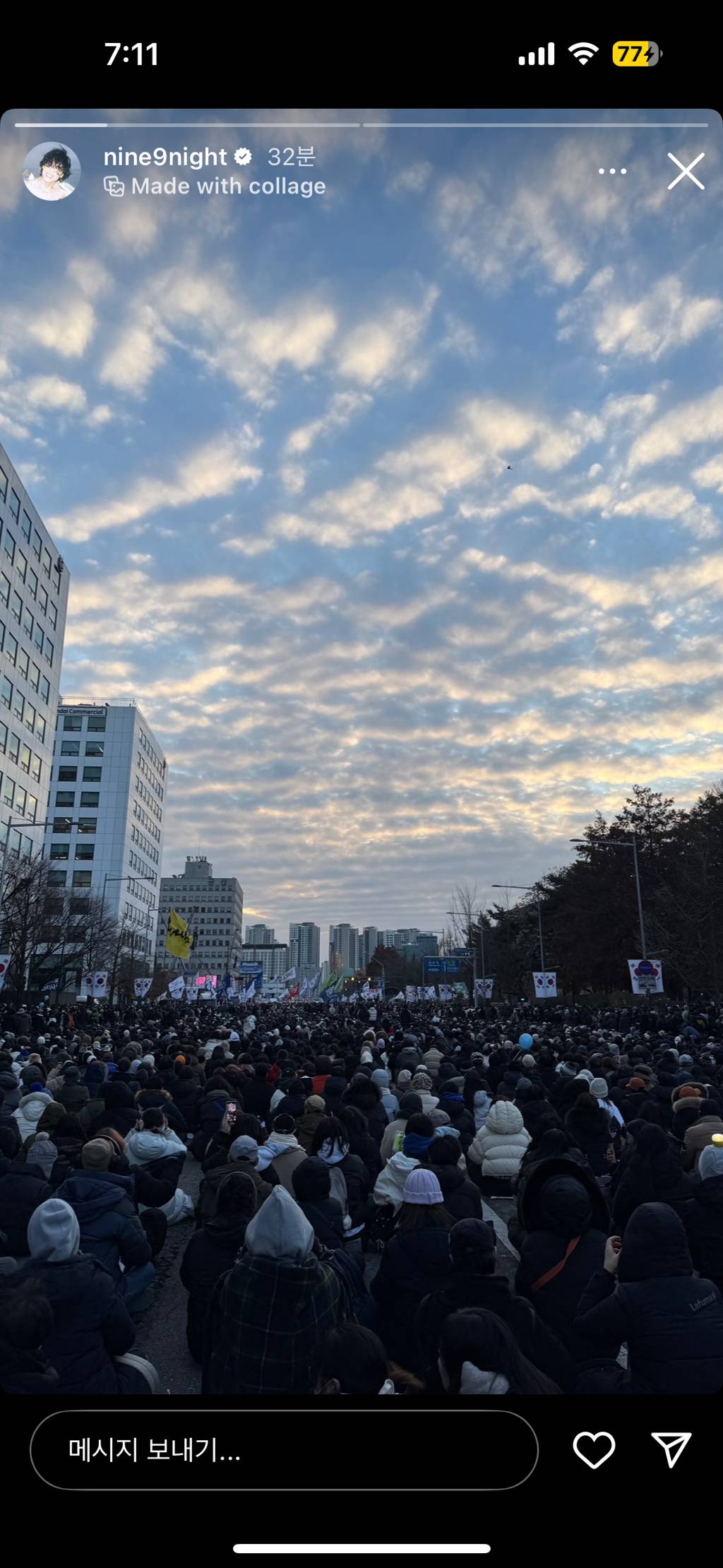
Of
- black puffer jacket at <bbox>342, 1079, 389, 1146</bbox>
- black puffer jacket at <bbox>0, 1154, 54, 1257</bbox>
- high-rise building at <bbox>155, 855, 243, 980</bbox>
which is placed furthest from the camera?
high-rise building at <bbox>155, 855, 243, 980</bbox>

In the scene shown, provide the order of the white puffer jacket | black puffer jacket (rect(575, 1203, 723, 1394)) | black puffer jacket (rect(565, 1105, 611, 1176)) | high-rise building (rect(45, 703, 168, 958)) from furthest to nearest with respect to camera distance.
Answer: high-rise building (rect(45, 703, 168, 958))
the white puffer jacket
black puffer jacket (rect(565, 1105, 611, 1176))
black puffer jacket (rect(575, 1203, 723, 1394))

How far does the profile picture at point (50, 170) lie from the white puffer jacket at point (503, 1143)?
28.9ft

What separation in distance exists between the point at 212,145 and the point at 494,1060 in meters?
15.0

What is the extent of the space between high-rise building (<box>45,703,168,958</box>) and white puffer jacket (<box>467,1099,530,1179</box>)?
81538mm

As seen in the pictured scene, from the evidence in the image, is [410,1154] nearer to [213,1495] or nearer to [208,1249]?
[208,1249]

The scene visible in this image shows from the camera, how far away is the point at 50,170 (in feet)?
9.30

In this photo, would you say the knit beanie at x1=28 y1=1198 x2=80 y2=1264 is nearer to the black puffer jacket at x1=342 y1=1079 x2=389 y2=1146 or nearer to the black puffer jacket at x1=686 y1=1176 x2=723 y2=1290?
the black puffer jacket at x1=686 y1=1176 x2=723 y2=1290

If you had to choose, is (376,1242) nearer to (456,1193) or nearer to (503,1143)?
(503,1143)

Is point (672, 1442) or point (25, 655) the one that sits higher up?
point (25, 655)

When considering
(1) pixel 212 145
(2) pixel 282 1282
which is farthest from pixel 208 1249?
(1) pixel 212 145

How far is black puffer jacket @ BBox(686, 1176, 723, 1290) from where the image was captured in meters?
5.54
